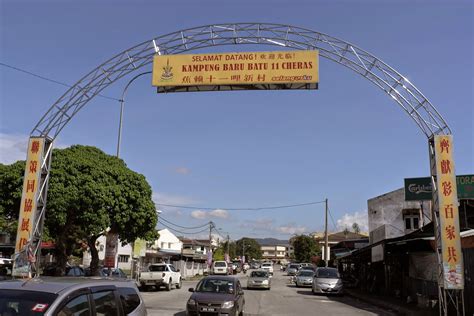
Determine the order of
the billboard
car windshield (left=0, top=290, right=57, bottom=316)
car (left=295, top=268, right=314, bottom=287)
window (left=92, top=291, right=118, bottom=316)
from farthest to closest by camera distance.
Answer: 1. car (left=295, top=268, right=314, bottom=287)
2. the billboard
3. window (left=92, top=291, right=118, bottom=316)
4. car windshield (left=0, top=290, right=57, bottom=316)

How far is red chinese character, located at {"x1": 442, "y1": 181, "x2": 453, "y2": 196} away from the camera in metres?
14.6

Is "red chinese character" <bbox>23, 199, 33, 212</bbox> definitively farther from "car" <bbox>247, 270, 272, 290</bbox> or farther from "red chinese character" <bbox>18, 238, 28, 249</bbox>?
"car" <bbox>247, 270, 272, 290</bbox>

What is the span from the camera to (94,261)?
2517 centimetres

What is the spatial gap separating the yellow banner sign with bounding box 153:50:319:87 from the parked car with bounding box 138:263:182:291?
18021 millimetres

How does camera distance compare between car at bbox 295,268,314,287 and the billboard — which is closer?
the billboard

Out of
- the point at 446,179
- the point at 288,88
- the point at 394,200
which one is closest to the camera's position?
the point at 446,179

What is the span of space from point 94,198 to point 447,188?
45.7 feet

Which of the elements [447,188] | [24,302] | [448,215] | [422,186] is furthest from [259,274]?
[24,302]

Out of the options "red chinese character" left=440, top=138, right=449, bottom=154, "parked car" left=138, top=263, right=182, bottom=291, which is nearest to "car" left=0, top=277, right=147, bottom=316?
"red chinese character" left=440, top=138, right=449, bottom=154

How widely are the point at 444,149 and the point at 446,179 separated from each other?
3.35 feet

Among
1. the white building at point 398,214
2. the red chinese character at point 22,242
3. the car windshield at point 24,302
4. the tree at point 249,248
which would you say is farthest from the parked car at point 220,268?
the tree at point 249,248

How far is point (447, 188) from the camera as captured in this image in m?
14.6

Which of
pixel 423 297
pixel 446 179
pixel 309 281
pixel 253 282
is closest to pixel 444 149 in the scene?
pixel 446 179

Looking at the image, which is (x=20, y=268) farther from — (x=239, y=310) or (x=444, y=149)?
(x=444, y=149)
